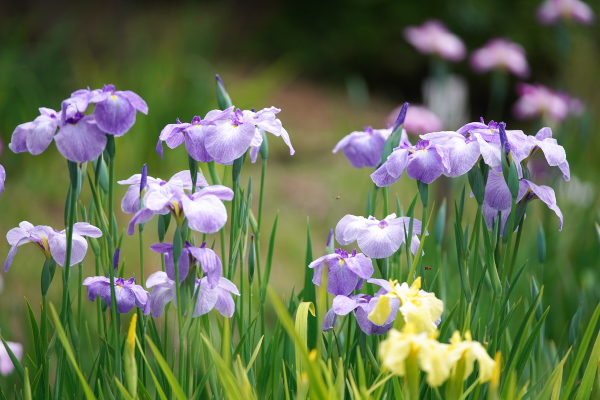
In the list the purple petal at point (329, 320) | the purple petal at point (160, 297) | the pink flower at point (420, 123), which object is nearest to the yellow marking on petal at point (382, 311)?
the purple petal at point (329, 320)

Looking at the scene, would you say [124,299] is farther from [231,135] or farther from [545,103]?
[545,103]

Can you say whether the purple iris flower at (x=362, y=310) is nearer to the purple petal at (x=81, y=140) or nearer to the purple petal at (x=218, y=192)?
the purple petal at (x=218, y=192)

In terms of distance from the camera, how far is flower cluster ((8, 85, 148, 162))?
1.00 m

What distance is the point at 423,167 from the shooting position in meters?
1.14

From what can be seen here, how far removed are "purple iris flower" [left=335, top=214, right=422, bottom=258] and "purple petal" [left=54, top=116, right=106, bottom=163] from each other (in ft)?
1.43

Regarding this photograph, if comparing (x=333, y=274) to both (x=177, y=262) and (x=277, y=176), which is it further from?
(x=277, y=176)

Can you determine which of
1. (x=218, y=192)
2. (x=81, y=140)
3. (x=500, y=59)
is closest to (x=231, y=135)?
(x=218, y=192)

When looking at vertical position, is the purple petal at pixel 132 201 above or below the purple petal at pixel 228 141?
below

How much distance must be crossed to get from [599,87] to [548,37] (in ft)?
7.03

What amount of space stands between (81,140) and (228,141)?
0.76ft

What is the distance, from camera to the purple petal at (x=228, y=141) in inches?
43.6

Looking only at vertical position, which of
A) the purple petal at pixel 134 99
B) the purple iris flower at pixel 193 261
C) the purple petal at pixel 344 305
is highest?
the purple petal at pixel 134 99

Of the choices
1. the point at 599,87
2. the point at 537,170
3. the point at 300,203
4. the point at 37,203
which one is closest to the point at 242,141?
the point at 537,170

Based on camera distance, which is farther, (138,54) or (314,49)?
(314,49)
